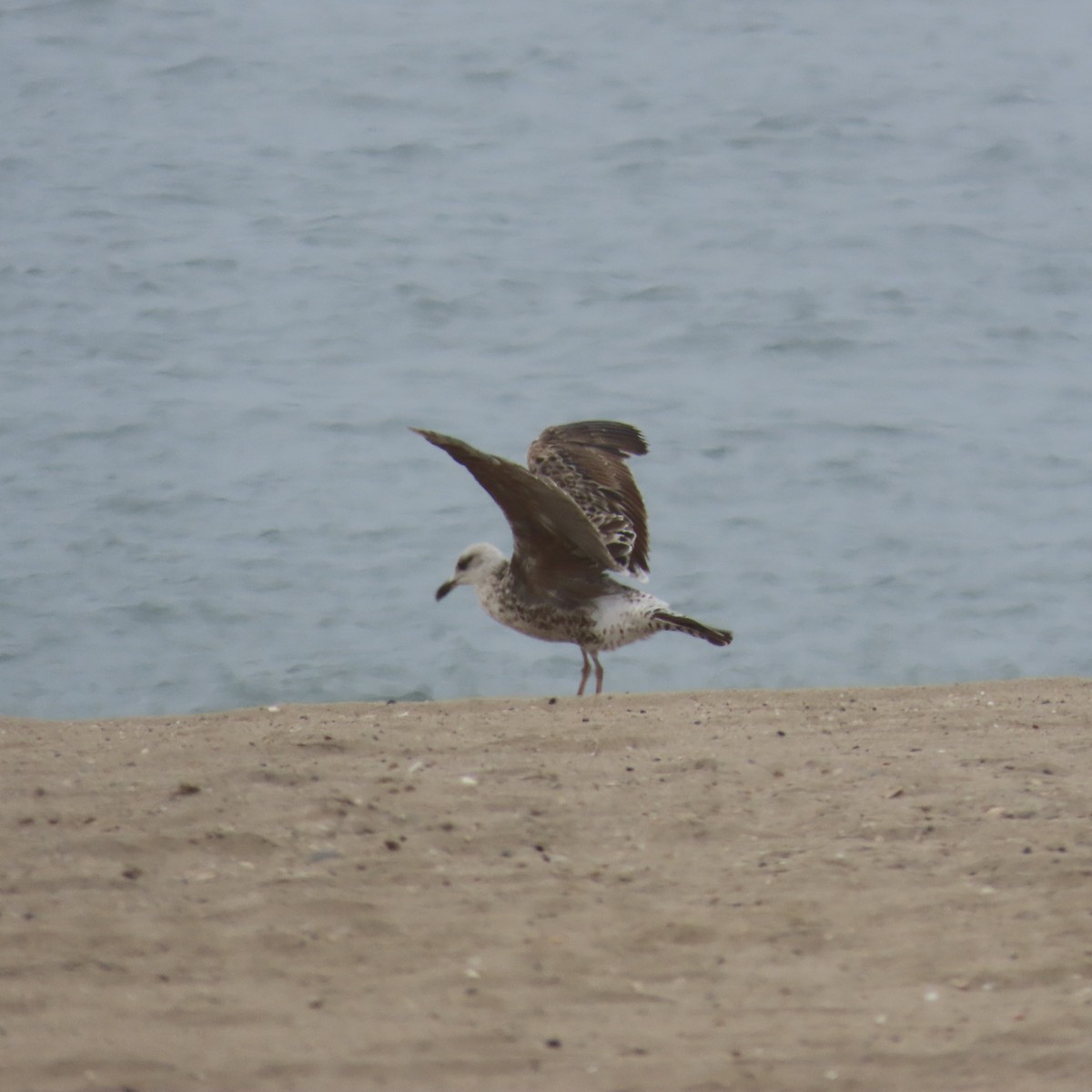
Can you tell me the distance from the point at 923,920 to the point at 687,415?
18.3m

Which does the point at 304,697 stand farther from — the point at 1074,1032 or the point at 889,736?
the point at 1074,1032

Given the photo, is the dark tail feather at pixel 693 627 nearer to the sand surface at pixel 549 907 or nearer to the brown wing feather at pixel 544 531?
the brown wing feather at pixel 544 531

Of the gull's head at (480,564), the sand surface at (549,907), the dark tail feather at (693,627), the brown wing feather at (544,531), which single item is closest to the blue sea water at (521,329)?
the gull's head at (480,564)

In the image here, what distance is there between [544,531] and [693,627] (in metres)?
0.88

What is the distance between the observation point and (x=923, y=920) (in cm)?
481

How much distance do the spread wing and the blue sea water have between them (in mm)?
7426

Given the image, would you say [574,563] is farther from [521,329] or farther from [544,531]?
[521,329]

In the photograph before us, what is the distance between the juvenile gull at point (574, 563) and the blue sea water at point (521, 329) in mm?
7896

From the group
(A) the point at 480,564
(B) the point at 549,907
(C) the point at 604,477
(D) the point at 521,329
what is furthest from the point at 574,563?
(D) the point at 521,329

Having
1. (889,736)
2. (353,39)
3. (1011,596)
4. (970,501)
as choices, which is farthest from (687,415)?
(889,736)

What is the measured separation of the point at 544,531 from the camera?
8.37 m

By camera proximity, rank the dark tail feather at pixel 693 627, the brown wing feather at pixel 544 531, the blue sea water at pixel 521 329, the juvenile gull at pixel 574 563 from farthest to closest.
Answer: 1. the blue sea water at pixel 521 329
2. the juvenile gull at pixel 574 563
3. the dark tail feather at pixel 693 627
4. the brown wing feather at pixel 544 531

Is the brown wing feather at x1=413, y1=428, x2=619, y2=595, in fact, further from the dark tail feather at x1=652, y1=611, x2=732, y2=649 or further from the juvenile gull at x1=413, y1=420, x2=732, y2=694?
the dark tail feather at x1=652, y1=611, x2=732, y2=649

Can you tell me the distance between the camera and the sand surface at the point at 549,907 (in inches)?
A: 157
